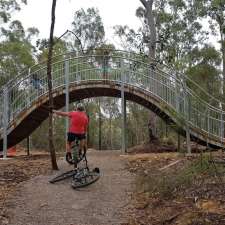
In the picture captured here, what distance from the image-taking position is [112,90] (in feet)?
59.9

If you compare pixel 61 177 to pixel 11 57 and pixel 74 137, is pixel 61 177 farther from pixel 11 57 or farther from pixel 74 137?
pixel 11 57

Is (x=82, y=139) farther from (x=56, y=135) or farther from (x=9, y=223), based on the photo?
(x=56, y=135)

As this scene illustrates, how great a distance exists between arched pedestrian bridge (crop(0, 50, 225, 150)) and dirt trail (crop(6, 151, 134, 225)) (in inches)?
187

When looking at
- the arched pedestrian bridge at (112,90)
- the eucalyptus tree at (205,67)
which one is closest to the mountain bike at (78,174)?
the arched pedestrian bridge at (112,90)

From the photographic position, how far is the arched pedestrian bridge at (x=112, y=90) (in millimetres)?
16484

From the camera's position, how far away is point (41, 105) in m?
17.7

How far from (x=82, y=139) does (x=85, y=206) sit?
10.1 ft

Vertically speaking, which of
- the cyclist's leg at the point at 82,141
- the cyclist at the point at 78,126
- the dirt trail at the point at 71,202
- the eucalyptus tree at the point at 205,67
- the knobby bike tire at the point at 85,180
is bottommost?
the dirt trail at the point at 71,202

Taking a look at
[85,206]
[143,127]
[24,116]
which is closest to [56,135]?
[143,127]

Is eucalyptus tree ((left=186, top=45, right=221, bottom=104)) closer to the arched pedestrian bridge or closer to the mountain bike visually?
the arched pedestrian bridge

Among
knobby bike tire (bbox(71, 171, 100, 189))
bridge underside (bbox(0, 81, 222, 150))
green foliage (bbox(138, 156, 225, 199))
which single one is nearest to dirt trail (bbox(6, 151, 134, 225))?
knobby bike tire (bbox(71, 171, 100, 189))

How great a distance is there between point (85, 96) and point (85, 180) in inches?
330

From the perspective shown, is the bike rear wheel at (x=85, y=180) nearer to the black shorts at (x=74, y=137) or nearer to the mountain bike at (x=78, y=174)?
the mountain bike at (x=78, y=174)

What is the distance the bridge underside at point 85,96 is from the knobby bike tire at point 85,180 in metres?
4.57
